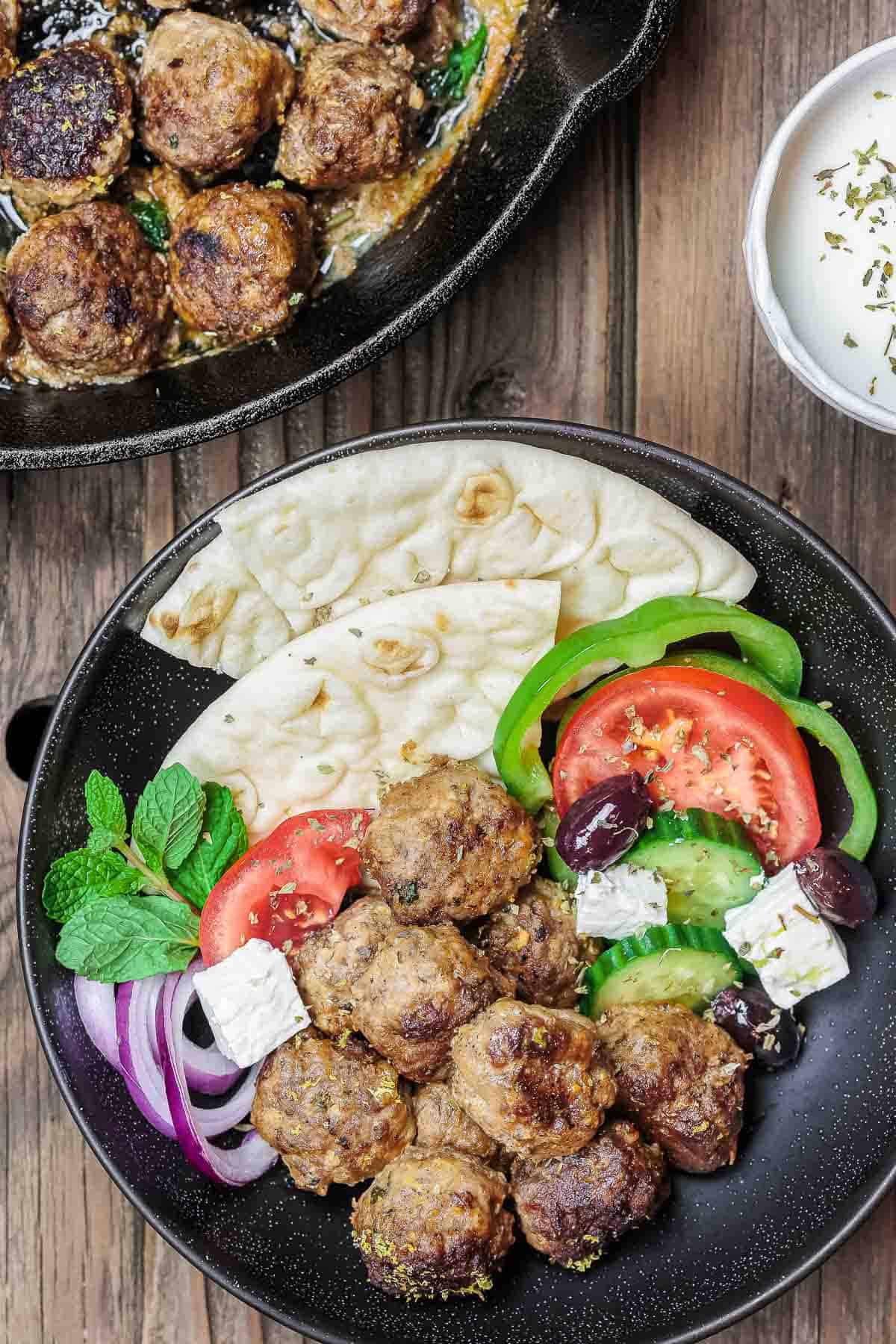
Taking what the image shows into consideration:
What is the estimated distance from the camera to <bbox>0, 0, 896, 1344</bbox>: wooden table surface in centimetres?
304

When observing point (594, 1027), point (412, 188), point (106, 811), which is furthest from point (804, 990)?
point (412, 188)

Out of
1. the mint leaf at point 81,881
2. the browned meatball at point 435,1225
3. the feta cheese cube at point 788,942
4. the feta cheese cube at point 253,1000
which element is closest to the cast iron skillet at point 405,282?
the mint leaf at point 81,881

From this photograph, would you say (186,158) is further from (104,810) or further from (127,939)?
(127,939)

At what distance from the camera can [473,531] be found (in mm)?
2764

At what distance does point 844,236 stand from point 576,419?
720 millimetres

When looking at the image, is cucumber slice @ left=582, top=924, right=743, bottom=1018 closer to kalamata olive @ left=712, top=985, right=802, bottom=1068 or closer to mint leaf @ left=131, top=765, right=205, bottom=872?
kalamata olive @ left=712, top=985, right=802, bottom=1068

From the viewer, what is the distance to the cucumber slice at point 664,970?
2682 mm

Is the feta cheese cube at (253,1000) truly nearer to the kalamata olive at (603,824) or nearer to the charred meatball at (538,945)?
the charred meatball at (538,945)

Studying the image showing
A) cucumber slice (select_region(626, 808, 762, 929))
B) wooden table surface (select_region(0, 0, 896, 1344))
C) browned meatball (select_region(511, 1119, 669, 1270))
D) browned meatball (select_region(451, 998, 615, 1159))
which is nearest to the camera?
browned meatball (select_region(451, 998, 615, 1159))

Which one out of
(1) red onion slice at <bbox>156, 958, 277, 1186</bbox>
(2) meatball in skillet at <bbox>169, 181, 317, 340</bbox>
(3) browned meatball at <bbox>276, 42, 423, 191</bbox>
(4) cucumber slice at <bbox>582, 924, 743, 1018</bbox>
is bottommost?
(1) red onion slice at <bbox>156, 958, 277, 1186</bbox>

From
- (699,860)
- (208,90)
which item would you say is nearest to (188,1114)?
(699,860)

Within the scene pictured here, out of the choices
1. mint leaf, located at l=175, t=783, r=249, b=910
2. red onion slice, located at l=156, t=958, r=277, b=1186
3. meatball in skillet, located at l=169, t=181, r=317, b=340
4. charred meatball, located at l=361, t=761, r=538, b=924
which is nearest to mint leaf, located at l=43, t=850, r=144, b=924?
mint leaf, located at l=175, t=783, r=249, b=910

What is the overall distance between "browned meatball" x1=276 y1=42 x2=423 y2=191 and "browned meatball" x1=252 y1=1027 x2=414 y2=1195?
5.99 feet

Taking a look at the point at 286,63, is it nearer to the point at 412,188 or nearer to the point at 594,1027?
the point at 412,188
